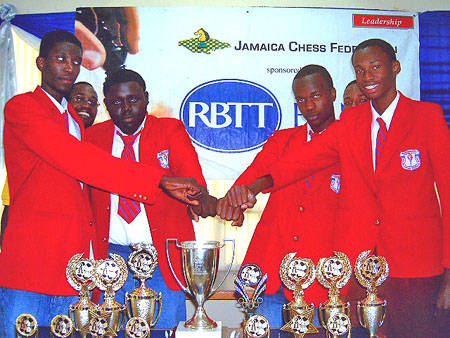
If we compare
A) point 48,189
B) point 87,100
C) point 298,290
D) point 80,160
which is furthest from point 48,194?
point 298,290

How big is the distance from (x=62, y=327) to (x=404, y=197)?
180 centimetres

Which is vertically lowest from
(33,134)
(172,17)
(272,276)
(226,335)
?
(226,335)

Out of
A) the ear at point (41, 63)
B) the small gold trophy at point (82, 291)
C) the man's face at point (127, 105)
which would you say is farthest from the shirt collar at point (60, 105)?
the small gold trophy at point (82, 291)

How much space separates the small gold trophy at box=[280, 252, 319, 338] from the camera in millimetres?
1845

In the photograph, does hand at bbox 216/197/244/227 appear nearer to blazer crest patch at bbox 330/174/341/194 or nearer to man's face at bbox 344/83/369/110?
blazer crest patch at bbox 330/174/341/194

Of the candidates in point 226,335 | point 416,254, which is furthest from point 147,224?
point 416,254

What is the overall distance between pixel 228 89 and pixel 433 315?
1893 mm

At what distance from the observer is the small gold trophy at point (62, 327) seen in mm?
1815

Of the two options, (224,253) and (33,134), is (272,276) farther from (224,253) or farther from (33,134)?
(33,134)

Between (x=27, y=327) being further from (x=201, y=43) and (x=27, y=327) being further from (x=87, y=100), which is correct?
(x=201, y=43)

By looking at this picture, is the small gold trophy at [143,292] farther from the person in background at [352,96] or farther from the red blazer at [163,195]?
the person in background at [352,96]

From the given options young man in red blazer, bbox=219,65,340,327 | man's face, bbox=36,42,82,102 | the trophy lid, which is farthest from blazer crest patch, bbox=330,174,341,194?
man's face, bbox=36,42,82,102

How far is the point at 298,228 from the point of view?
2.87 meters

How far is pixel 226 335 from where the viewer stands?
6.40ft
